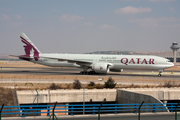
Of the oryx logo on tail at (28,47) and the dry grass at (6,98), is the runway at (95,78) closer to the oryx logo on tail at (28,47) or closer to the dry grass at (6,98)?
the oryx logo on tail at (28,47)

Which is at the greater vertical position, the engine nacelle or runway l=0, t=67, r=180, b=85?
the engine nacelle

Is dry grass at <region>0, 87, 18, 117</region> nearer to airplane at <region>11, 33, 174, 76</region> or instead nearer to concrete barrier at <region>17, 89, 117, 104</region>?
concrete barrier at <region>17, 89, 117, 104</region>

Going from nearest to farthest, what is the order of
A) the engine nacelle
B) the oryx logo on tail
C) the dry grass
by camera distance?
1. the dry grass
2. the engine nacelle
3. the oryx logo on tail

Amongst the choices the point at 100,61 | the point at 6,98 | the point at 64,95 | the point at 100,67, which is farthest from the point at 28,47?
the point at 6,98

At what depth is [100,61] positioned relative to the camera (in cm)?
5359

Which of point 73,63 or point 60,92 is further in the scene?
point 73,63

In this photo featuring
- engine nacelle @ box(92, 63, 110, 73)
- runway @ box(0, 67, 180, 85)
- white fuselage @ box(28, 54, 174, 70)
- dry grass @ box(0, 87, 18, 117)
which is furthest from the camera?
engine nacelle @ box(92, 63, 110, 73)

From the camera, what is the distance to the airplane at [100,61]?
50312 mm

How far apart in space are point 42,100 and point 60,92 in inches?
107

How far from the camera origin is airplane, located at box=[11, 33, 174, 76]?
50312mm

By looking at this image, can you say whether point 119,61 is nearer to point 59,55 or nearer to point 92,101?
point 59,55

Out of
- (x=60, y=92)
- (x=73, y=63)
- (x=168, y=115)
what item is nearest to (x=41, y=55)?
(x=73, y=63)

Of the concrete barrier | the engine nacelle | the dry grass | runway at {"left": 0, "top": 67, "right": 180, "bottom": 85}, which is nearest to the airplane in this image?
the engine nacelle

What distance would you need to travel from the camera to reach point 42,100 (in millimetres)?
30688
